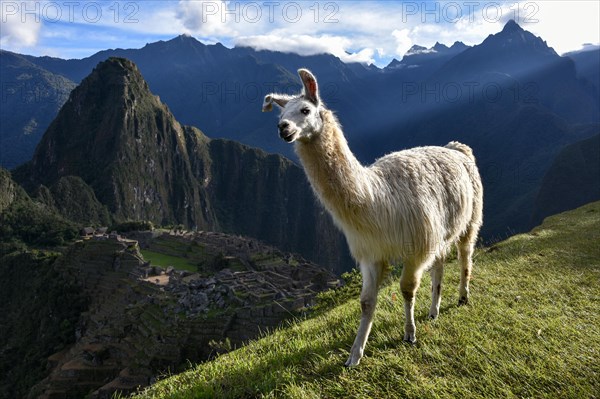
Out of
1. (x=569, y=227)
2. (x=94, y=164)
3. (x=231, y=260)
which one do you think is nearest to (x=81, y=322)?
(x=231, y=260)

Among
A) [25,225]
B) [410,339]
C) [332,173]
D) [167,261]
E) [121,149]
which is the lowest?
[167,261]

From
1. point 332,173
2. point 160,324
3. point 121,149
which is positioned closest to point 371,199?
point 332,173

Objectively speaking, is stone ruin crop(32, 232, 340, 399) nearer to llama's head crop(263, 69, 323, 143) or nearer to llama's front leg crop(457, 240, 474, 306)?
llama's front leg crop(457, 240, 474, 306)

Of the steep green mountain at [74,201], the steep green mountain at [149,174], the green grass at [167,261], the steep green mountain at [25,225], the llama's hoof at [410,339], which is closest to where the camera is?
the llama's hoof at [410,339]

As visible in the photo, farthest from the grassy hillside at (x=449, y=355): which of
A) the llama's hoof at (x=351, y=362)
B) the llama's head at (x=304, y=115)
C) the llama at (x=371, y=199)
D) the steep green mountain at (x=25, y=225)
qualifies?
the steep green mountain at (x=25, y=225)

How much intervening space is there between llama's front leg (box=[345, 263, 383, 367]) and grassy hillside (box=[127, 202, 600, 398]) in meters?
0.10

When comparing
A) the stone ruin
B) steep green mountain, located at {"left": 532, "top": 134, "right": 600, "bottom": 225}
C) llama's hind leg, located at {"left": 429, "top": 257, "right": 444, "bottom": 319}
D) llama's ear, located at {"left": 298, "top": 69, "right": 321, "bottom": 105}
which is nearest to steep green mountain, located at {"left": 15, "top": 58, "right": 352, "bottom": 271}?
the stone ruin

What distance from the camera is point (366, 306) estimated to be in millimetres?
3229

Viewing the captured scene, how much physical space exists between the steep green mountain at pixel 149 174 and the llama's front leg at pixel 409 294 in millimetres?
108835

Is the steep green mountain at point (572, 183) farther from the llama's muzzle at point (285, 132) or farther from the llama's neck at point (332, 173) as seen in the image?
the llama's muzzle at point (285, 132)

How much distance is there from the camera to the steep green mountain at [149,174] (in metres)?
118

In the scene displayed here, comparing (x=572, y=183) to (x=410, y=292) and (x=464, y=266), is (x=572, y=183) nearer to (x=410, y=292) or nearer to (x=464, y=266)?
(x=464, y=266)

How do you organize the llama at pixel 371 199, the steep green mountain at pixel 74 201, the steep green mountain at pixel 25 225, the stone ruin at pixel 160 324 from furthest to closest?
the steep green mountain at pixel 74 201 → the steep green mountain at pixel 25 225 → the stone ruin at pixel 160 324 → the llama at pixel 371 199

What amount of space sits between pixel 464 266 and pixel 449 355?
1782mm
